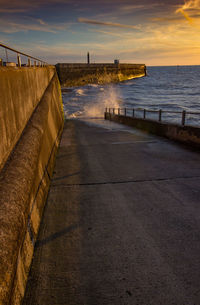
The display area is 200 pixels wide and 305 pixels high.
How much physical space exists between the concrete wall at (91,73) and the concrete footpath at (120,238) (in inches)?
2901

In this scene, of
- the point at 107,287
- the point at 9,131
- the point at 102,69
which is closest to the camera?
the point at 107,287

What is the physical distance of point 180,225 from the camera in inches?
181

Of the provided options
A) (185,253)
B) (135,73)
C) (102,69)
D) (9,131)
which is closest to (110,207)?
(185,253)

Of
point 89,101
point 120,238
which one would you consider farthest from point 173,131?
point 89,101

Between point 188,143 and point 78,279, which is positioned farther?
point 188,143

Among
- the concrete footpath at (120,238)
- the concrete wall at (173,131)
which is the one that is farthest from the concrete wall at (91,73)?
the concrete footpath at (120,238)

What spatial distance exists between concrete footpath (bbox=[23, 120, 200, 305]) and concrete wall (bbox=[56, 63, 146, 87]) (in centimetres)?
7369

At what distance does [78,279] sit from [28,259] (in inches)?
34.4

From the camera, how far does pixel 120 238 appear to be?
168 inches

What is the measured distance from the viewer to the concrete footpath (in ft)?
10.5

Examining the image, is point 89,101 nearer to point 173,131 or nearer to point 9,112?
point 173,131

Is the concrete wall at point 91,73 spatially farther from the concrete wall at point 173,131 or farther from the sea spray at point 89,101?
the concrete wall at point 173,131

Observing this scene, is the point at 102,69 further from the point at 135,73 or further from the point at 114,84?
the point at 135,73

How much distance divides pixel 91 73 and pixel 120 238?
8469 centimetres
